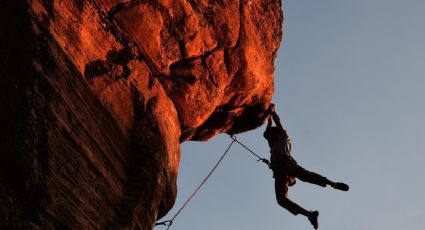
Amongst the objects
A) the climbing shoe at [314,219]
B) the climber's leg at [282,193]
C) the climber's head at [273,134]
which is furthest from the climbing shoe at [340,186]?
the climber's head at [273,134]

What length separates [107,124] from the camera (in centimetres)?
807

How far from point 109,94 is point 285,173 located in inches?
204

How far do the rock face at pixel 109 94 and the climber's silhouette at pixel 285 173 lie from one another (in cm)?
142

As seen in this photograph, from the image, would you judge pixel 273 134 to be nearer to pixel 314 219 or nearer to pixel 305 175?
pixel 305 175

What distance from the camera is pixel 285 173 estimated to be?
12.3 m

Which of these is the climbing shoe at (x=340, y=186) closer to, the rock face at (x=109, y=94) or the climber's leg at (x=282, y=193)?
the climber's leg at (x=282, y=193)

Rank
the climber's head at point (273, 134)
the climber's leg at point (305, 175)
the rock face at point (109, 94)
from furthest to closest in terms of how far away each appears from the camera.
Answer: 1. the climber's head at point (273, 134)
2. the climber's leg at point (305, 175)
3. the rock face at point (109, 94)

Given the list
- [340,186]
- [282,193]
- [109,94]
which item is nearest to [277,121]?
[282,193]

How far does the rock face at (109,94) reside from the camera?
6.40 m

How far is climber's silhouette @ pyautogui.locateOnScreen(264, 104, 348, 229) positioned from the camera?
11.5 meters

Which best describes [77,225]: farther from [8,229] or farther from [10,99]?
[10,99]

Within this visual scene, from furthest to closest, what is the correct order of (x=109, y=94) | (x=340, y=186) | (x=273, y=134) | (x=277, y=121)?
(x=277, y=121), (x=273, y=134), (x=340, y=186), (x=109, y=94)

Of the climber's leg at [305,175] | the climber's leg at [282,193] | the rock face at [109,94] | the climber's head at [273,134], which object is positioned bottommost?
the climber's leg at [282,193]

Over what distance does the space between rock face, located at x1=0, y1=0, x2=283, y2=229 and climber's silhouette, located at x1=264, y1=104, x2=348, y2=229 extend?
1419 mm
